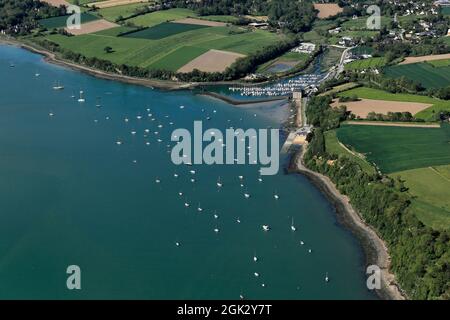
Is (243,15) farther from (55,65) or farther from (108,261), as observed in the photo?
(108,261)

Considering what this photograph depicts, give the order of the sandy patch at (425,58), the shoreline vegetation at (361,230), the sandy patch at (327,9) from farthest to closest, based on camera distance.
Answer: the sandy patch at (327,9) < the sandy patch at (425,58) < the shoreline vegetation at (361,230)

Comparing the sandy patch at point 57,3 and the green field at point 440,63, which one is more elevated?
the sandy patch at point 57,3

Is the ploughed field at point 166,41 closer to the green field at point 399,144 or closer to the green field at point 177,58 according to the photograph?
the green field at point 177,58

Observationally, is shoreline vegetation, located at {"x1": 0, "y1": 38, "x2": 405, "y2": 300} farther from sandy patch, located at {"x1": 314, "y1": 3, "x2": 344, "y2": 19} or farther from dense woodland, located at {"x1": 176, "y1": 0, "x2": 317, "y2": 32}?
sandy patch, located at {"x1": 314, "y1": 3, "x2": 344, "y2": 19}

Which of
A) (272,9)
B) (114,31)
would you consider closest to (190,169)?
(114,31)

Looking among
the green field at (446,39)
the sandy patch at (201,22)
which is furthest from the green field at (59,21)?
the green field at (446,39)

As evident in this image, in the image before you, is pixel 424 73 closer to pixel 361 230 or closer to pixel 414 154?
pixel 414 154

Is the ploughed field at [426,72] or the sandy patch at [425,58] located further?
the sandy patch at [425,58]
